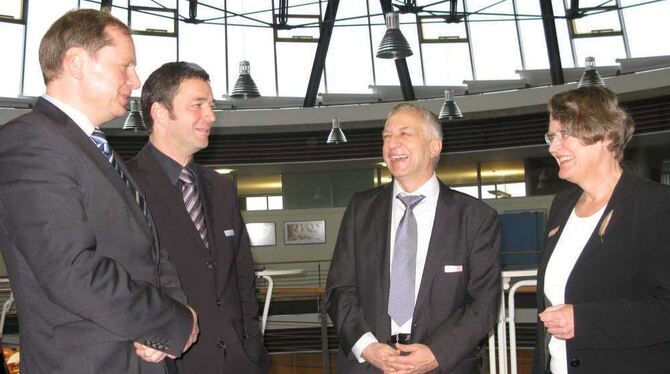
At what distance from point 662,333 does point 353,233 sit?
1.35 m

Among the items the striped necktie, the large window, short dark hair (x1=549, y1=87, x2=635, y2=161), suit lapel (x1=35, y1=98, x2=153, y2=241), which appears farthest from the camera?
the large window

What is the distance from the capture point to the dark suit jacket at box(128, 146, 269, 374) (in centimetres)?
293

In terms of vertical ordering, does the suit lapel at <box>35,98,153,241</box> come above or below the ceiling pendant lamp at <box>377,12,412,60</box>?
below

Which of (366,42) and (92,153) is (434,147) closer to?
(92,153)

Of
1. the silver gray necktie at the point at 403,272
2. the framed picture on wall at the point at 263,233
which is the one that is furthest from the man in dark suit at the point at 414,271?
the framed picture on wall at the point at 263,233

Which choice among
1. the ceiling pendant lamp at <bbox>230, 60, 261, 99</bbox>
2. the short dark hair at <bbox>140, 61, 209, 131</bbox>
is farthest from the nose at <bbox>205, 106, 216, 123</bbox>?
the ceiling pendant lamp at <bbox>230, 60, 261, 99</bbox>

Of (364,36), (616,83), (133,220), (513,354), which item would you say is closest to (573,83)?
(616,83)

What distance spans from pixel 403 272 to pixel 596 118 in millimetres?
977

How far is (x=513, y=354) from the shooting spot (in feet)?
11.8

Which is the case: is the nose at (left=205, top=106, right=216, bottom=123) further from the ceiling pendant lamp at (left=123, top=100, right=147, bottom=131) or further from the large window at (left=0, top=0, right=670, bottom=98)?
the large window at (left=0, top=0, right=670, bottom=98)

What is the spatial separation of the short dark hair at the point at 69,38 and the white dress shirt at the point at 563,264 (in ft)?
5.56

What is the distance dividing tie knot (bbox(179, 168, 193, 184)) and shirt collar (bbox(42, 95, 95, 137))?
91 cm

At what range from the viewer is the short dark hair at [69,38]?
223 centimetres

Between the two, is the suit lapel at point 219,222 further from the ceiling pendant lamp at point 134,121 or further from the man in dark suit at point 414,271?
the ceiling pendant lamp at point 134,121
